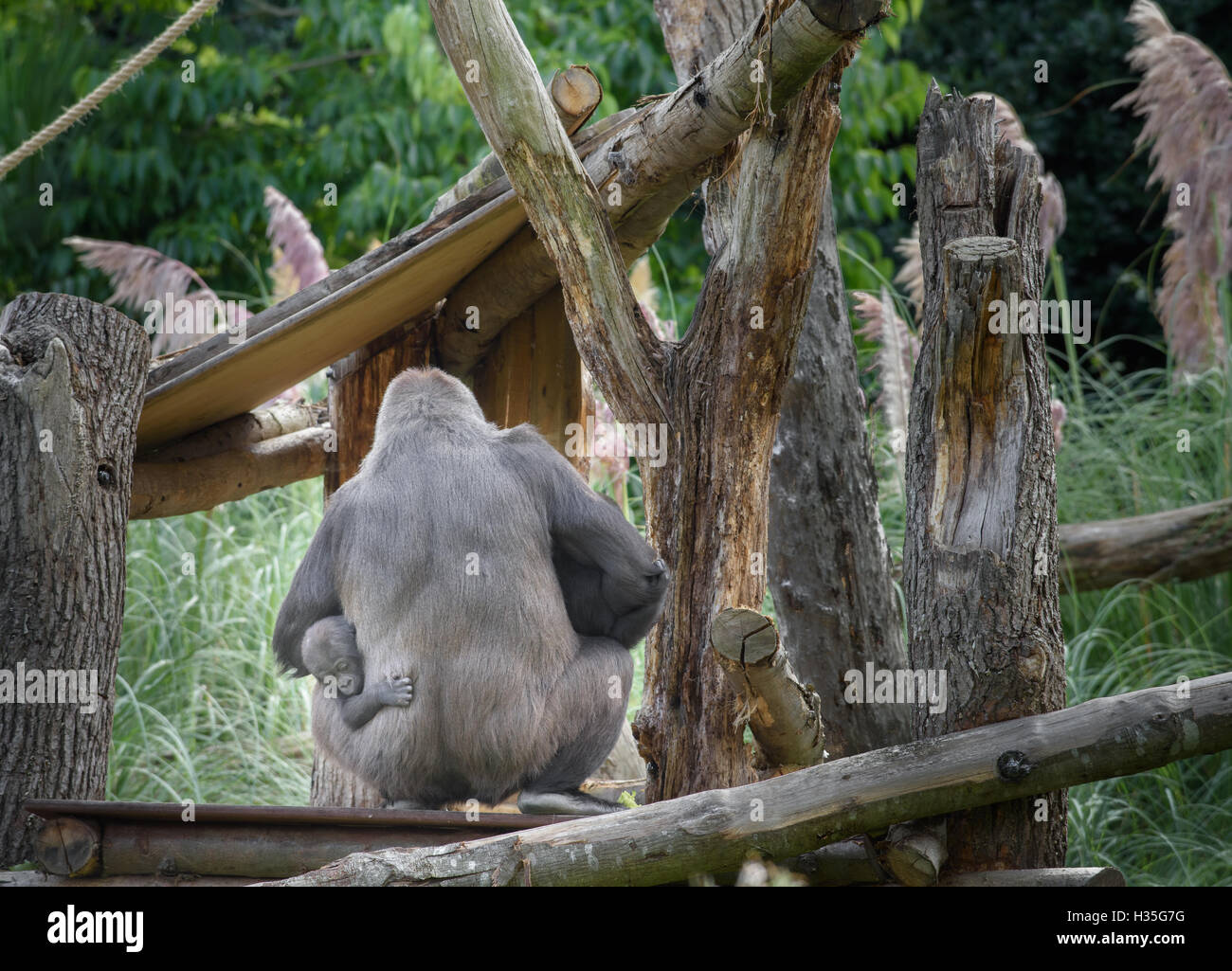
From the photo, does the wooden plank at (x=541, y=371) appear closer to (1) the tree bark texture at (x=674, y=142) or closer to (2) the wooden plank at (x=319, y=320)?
(1) the tree bark texture at (x=674, y=142)

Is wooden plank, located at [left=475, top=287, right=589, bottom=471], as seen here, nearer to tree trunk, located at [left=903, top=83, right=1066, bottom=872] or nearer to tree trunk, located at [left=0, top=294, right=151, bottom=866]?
tree trunk, located at [left=0, top=294, right=151, bottom=866]

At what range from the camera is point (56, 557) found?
371 centimetres

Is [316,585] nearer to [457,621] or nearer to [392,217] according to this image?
[457,621]

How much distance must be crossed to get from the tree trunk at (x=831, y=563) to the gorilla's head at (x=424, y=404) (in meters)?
1.63

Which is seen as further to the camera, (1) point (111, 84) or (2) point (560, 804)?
(1) point (111, 84)

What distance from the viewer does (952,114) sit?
360 centimetres

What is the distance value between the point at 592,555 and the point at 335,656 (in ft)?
2.81

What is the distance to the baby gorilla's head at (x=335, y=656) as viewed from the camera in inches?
155

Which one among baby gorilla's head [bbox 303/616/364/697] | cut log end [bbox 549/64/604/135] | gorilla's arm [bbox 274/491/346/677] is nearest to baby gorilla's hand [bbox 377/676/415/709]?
baby gorilla's head [bbox 303/616/364/697]

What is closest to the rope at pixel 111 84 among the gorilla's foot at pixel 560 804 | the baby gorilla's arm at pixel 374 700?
the baby gorilla's arm at pixel 374 700

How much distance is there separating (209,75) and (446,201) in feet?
19.4

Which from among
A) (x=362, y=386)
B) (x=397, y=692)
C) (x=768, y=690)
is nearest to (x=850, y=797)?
(x=768, y=690)

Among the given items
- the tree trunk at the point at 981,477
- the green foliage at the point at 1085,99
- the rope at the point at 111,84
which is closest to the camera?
the tree trunk at the point at 981,477
